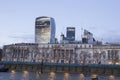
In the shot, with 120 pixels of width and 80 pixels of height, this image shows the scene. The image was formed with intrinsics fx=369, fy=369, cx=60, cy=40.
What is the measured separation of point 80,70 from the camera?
656ft

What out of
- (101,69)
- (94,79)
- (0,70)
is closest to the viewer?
(94,79)

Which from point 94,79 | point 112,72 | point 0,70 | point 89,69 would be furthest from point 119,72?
point 94,79

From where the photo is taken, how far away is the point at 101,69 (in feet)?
648

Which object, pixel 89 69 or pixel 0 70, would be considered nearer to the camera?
pixel 0 70

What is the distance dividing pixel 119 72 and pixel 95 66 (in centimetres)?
1505

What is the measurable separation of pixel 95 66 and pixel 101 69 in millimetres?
3902

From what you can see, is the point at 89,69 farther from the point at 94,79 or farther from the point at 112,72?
the point at 94,79

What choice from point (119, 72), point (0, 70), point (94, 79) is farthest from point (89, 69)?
point (94, 79)

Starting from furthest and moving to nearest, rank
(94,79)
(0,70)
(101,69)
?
(101,69) → (0,70) → (94,79)

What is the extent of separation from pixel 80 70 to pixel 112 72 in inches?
722

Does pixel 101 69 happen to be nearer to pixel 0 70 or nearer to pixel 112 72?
pixel 112 72

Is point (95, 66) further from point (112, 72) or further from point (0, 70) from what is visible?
point (0, 70)

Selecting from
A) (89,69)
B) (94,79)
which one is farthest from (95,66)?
(94,79)

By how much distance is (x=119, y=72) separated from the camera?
19000 cm
